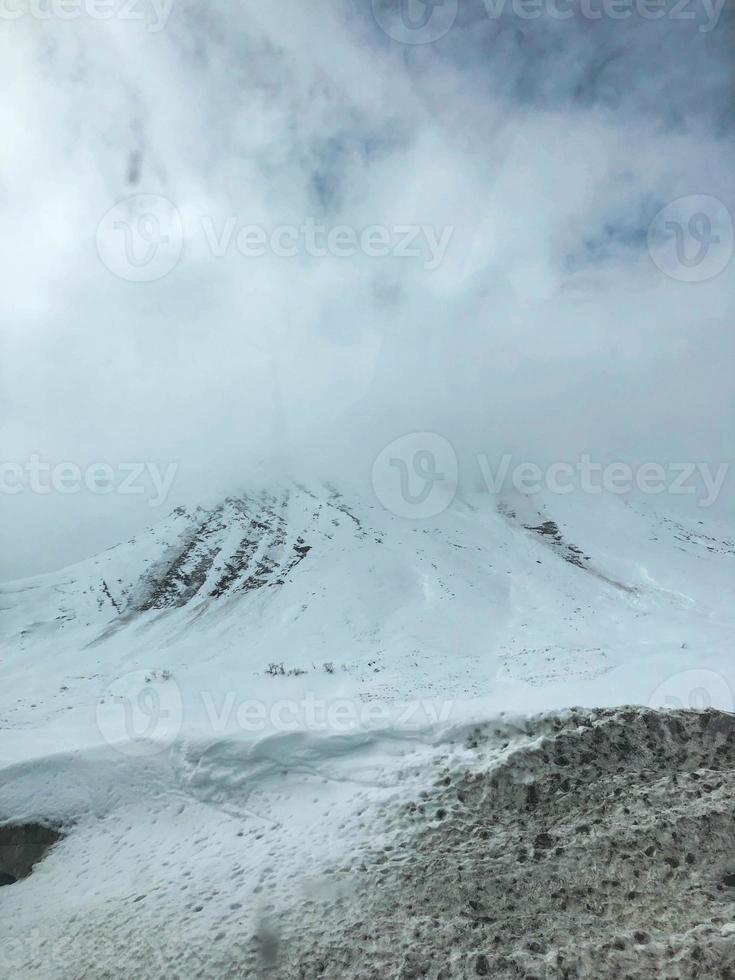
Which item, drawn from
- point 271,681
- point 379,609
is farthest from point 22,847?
point 379,609

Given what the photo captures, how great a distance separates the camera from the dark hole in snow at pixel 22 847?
8.12 m

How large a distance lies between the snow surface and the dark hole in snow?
0.72ft

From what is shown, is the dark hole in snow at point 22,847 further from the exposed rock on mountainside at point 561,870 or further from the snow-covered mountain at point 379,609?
the exposed rock on mountainside at point 561,870

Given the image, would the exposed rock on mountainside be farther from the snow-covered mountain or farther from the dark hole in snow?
the dark hole in snow

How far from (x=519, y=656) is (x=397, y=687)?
21.9ft

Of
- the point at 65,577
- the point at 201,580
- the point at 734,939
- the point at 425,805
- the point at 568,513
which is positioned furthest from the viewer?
the point at 568,513

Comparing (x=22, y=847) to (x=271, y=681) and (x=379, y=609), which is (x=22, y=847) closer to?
(x=271, y=681)

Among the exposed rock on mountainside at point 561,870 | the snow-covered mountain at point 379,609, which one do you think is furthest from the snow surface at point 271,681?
the exposed rock on mountainside at point 561,870

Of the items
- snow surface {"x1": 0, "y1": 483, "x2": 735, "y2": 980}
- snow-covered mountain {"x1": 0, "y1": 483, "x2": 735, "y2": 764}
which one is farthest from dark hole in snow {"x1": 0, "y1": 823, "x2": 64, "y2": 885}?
snow-covered mountain {"x1": 0, "y1": 483, "x2": 735, "y2": 764}

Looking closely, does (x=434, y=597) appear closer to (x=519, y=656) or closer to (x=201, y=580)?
(x=519, y=656)

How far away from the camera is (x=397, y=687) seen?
17.3 metres

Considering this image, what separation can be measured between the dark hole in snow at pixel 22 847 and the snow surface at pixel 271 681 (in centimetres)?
22

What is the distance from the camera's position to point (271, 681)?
19.8 m

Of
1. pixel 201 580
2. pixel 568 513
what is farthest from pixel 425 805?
pixel 568 513
